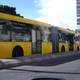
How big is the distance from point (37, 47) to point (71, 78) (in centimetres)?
1329

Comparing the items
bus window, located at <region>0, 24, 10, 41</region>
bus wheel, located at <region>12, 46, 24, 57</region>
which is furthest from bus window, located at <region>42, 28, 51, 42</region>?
bus window, located at <region>0, 24, 10, 41</region>

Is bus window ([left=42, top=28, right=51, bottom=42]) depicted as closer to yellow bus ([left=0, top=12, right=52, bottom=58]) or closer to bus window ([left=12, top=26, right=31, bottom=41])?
yellow bus ([left=0, top=12, right=52, bottom=58])

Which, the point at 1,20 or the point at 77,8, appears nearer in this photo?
the point at 1,20

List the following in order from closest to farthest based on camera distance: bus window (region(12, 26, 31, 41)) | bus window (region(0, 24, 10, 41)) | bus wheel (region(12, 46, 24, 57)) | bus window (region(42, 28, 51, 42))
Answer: bus window (region(0, 24, 10, 41)) → bus window (region(12, 26, 31, 41)) → bus wheel (region(12, 46, 24, 57)) → bus window (region(42, 28, 51, 42))

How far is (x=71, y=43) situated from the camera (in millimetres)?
37812

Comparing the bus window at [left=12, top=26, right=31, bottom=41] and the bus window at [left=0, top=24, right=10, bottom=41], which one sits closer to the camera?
the bus window at [left=0, top=24, right=10, bottom=41]

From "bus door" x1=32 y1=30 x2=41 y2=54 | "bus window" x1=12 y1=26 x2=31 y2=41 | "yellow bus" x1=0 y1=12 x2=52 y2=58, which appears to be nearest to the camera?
"yellow bus" x1=0 y1=12 x2=52 y2=58

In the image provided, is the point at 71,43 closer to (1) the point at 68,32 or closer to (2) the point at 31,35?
(1) the point at 68,32

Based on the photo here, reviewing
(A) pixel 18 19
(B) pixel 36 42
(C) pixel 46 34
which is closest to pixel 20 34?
(A) pixel 18 19

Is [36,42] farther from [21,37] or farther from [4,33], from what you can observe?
[4,33]

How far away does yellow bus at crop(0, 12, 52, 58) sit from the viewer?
20.0 m

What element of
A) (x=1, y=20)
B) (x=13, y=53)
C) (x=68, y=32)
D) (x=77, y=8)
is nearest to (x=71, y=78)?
(x=1, y=20)

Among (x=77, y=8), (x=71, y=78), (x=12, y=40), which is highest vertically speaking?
(x=77, y=8)

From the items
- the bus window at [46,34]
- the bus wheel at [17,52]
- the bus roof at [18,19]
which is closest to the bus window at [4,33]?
the bus roof at [18,19]
